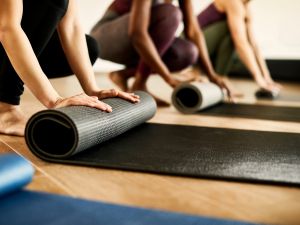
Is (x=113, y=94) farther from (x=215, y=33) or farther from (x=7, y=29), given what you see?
(x=215, y=33)

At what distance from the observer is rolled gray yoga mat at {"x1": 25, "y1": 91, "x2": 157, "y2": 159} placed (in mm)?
1298

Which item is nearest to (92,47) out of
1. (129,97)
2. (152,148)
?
(129,97)

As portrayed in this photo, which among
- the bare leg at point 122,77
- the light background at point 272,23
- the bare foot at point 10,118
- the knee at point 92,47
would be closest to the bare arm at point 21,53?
the bare foot at point 10,118

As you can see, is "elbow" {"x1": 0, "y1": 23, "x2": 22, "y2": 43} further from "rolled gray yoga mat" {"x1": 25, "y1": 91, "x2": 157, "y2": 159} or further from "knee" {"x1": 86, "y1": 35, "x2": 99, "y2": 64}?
"knee" {"x1": 86, "y1": 35, "x2": 99, "y2": 64}

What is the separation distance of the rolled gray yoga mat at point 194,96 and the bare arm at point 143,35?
0.45 ft

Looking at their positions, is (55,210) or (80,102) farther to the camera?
(80,102)

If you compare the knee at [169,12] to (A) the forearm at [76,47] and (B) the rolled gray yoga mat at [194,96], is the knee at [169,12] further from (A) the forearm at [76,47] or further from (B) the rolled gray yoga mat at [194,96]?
(A) the forearm at [76,47]

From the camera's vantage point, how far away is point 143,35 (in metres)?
2.70

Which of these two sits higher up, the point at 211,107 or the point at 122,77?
the point at 122,77

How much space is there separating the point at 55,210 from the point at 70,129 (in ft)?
1.90

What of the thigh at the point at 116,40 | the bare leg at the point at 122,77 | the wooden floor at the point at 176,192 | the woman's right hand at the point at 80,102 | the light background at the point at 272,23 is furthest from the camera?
the light background at the point at 272,23

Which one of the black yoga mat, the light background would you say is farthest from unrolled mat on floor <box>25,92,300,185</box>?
the light background

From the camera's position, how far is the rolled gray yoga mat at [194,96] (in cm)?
247

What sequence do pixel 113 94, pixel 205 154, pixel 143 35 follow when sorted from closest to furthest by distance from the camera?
1. pixel 205 154
2. pixel 113 94
3. pixel 143 35
